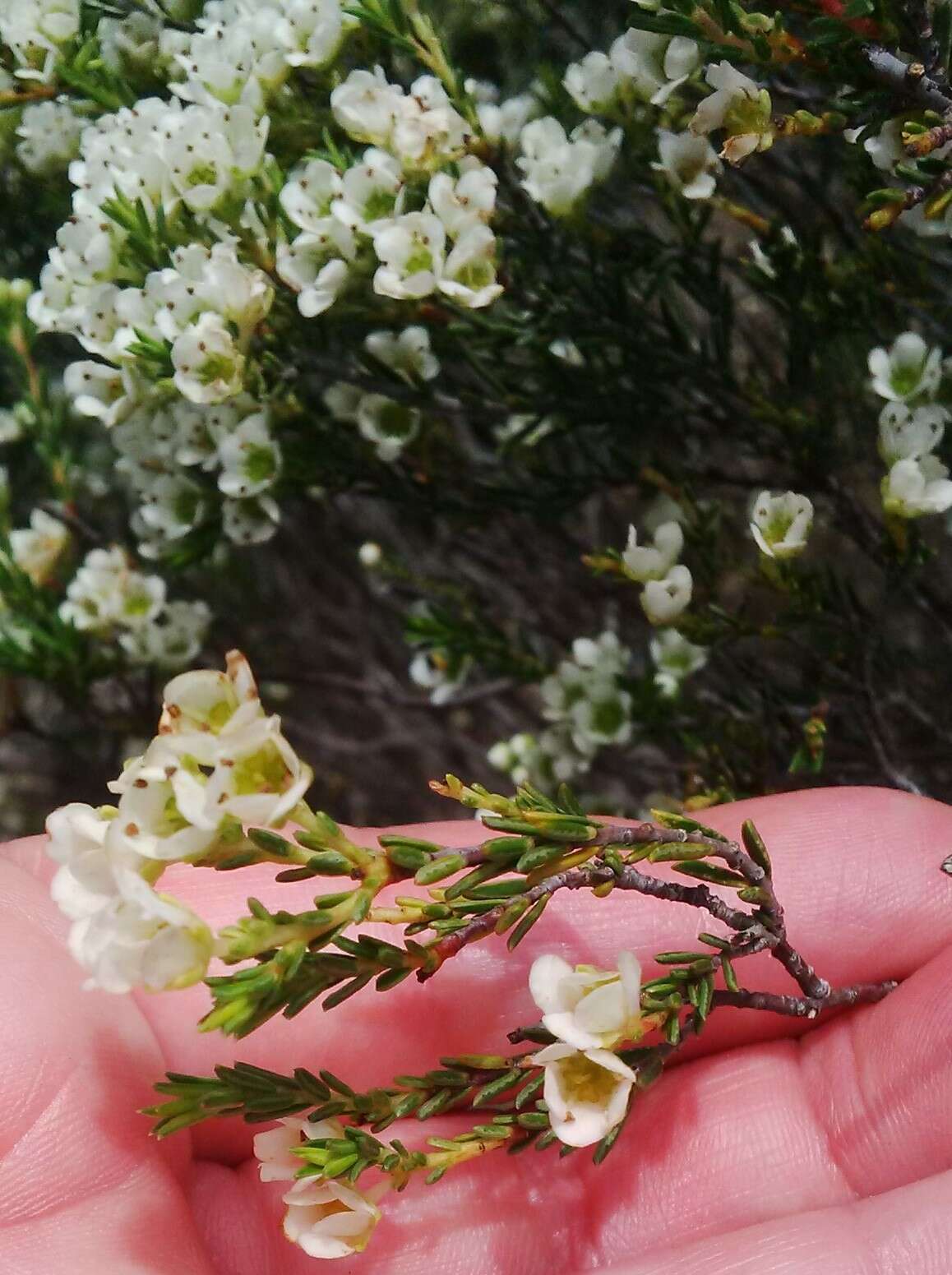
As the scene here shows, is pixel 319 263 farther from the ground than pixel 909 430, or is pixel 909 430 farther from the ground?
pixel 319 263

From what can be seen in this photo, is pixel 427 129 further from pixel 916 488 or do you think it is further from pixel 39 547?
pixel 39 547

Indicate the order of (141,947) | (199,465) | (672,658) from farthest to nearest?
(199,465) → (672,658) → (141,947)

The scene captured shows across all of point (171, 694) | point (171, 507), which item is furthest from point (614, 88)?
point (171, 694)

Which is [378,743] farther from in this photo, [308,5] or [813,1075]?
[308,5]

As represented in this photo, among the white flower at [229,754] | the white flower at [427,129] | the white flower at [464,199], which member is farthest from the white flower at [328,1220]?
the white flower at [427,129]

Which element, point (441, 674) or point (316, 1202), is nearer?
point (316, 1202)

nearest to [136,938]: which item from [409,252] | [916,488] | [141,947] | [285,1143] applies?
[141,947]

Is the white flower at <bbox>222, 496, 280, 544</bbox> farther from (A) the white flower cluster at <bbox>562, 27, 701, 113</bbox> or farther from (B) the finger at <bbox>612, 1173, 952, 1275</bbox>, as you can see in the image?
(B) the finger at <bbox>612, 1173, 952, 1275</bbox>
